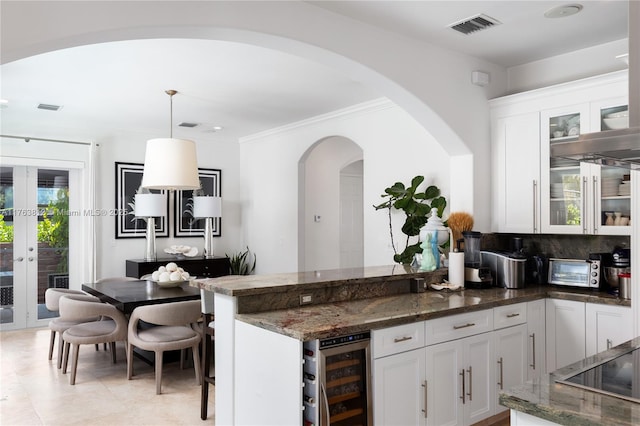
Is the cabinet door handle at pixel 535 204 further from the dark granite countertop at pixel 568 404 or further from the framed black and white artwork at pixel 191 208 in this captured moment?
the framed black and white artwork at pixel 191 208

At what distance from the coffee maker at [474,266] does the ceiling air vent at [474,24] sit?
1.56 metres

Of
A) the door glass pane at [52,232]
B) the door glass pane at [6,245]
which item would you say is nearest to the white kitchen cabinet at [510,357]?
the door glass pane at [52,232]

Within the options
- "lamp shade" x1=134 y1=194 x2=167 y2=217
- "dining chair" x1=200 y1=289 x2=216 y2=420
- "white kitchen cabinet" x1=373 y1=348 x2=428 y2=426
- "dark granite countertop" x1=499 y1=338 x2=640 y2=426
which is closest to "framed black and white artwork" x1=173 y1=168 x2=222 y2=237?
"lamp shade" x1=134 y1=194 x2=167 y2=217

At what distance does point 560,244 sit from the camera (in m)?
4.31

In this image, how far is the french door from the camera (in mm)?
6648

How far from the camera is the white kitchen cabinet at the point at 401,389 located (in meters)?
2.56

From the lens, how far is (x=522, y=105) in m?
4.19

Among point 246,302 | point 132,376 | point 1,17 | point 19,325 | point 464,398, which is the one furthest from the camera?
point 19,325

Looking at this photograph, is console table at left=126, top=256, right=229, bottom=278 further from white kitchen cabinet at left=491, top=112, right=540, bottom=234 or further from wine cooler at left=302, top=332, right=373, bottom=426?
wine cooler at left=302, top=332, right=373, bottom=426

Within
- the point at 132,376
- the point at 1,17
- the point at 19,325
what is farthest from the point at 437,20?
the point at 19,325

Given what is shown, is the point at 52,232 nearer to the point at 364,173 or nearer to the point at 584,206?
the point at 364,173

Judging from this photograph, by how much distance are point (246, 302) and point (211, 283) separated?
12.1 inches

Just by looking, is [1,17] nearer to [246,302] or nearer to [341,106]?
[246,302]

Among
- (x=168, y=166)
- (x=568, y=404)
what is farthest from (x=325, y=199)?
(x=568, y=404)
